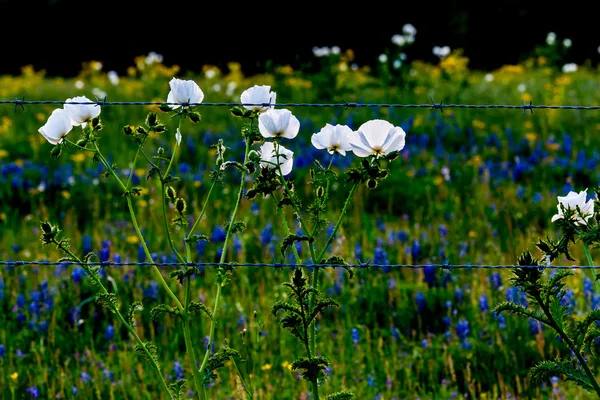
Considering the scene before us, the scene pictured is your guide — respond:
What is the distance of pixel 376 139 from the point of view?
234 centimetres

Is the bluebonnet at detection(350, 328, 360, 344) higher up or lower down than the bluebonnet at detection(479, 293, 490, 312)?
lower down

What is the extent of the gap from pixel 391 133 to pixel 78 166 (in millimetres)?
4439

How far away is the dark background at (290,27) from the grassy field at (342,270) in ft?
28.0

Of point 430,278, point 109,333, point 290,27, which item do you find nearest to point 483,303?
point 430,278

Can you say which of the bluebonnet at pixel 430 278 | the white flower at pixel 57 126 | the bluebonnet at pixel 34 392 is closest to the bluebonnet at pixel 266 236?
the bluebonnet at pixel 430 278

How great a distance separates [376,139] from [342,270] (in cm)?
185

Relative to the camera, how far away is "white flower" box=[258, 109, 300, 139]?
93.3 inches

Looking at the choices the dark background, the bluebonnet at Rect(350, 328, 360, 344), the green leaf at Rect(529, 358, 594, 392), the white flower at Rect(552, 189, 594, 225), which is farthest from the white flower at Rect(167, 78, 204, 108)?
the dark background

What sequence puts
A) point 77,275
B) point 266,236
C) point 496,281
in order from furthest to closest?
point 266,236 < point 77,275 < point 496,281

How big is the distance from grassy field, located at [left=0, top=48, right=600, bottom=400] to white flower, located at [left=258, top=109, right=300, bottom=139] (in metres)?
0.58

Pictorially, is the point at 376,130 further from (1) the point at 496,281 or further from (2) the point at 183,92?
(1) the point at 496,281

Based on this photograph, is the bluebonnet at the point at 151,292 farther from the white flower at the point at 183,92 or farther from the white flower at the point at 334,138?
the white flower at the point at 334,138

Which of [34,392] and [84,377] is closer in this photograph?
[34,392]

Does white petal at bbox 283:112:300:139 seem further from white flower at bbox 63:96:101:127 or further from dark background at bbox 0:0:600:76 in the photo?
dark background at bbox 0:0:600:76
